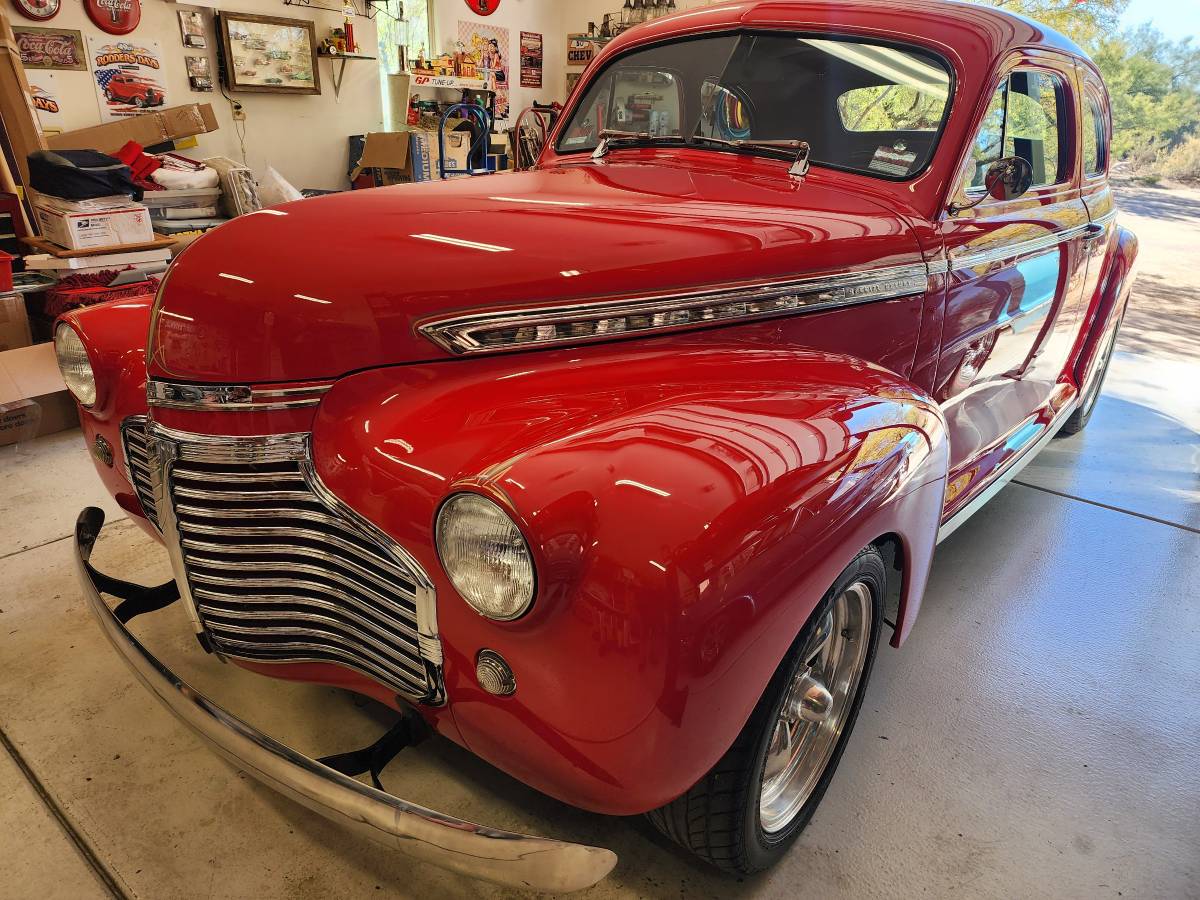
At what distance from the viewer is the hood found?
1272 mm

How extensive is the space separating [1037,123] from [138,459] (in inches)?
105

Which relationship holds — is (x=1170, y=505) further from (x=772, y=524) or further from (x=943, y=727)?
(x=772, y=524)

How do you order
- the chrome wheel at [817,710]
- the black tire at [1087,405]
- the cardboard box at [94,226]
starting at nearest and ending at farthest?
the chrome wheel at [817,710] → the black tire at [1087,405] → the cardboard box at [94,226]

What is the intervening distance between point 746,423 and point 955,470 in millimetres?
1151

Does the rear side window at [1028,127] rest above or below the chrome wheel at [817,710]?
above

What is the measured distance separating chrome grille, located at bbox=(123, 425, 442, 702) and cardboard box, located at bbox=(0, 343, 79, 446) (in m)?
2.31

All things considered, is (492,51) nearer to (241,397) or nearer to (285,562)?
(241,397)

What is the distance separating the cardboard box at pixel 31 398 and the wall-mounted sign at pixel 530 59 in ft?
20.4

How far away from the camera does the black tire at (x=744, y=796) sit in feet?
3.86

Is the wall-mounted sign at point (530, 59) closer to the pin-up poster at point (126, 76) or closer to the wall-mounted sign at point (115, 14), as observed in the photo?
the pin-up poster at point (126, 76)

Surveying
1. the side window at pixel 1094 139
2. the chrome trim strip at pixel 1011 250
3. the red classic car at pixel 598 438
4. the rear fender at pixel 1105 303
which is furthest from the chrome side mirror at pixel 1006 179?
the rear fender at pixel 1105 303

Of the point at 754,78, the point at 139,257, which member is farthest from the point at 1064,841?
the point at 139,257

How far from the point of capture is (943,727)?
5.88 ft

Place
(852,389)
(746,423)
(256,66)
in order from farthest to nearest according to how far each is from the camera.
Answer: (256,66), (852,389), (746,423)
